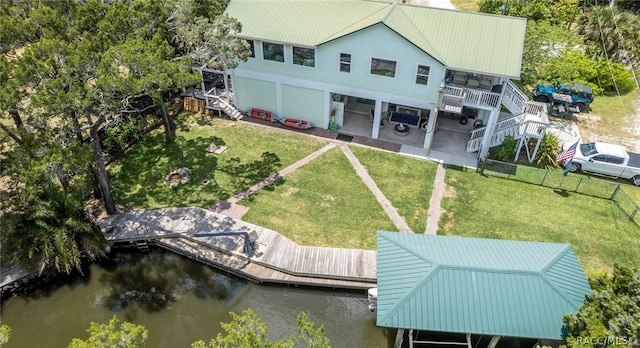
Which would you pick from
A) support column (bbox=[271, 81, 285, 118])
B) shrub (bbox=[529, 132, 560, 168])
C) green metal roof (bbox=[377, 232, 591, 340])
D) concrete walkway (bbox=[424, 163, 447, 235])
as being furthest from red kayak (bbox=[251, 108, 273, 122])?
shrub (bbox=[529, 132, 560, 168])

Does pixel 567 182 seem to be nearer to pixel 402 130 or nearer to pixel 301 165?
pixel 402 130

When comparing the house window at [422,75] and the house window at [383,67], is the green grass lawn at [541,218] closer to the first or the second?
the house window at [422,75]

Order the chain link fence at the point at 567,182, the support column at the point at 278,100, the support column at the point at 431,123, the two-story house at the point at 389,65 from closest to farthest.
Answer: the chain link fence at the point at 567,182 → the two-story house at the point at 389,65 → the support column at the point at 431,123 → the support column at the point at 278,100

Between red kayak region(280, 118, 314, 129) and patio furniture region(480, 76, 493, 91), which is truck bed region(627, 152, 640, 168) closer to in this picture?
patio furniture region(480, 76, 493, 91)

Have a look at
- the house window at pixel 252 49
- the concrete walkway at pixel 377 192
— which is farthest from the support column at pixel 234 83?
the concrete walkway at pixel 377 192

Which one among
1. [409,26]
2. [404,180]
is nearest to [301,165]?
[404,180]
